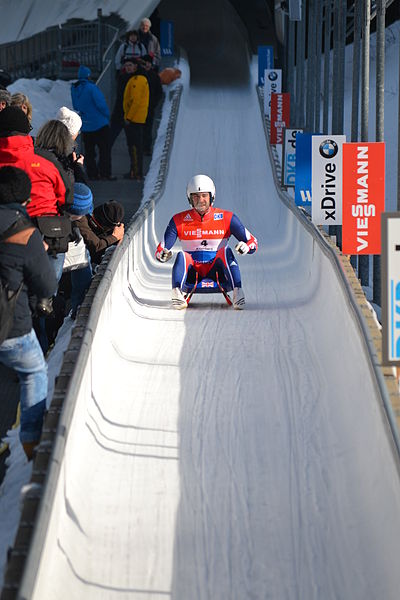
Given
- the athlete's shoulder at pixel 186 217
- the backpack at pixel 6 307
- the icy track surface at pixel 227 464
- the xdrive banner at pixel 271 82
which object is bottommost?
the icy track surface at pixel 227 464

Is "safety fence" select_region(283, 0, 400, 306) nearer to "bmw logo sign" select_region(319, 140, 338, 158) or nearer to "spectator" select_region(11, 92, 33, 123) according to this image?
"bmw logo sign" select_region(319, 140, 338, 158)

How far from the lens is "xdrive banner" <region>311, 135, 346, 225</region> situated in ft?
42.0

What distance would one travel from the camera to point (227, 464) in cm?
672

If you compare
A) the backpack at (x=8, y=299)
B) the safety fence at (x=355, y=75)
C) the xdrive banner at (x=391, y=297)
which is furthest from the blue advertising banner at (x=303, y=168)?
the backpack at (x=8, y=299)

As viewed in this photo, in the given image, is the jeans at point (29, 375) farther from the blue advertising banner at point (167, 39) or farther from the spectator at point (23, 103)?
the blue advertising banner at point (167, 39)

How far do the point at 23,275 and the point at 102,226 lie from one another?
400 cm

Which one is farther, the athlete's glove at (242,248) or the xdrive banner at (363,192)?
the xdrive banner at (363,192)

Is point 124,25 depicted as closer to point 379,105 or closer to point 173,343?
point 379,105

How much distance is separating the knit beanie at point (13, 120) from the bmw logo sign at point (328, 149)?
5.79m

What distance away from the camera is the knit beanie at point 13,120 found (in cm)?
750

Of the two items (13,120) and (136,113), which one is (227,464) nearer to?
(13,120)

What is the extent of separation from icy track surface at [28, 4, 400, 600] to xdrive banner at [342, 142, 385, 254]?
0.99 metres

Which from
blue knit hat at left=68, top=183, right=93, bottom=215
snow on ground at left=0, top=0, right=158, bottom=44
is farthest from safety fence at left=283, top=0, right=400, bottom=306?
blue knit hat at left=68, top=183, right=93, bottom=215

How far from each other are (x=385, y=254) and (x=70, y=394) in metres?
1.74
